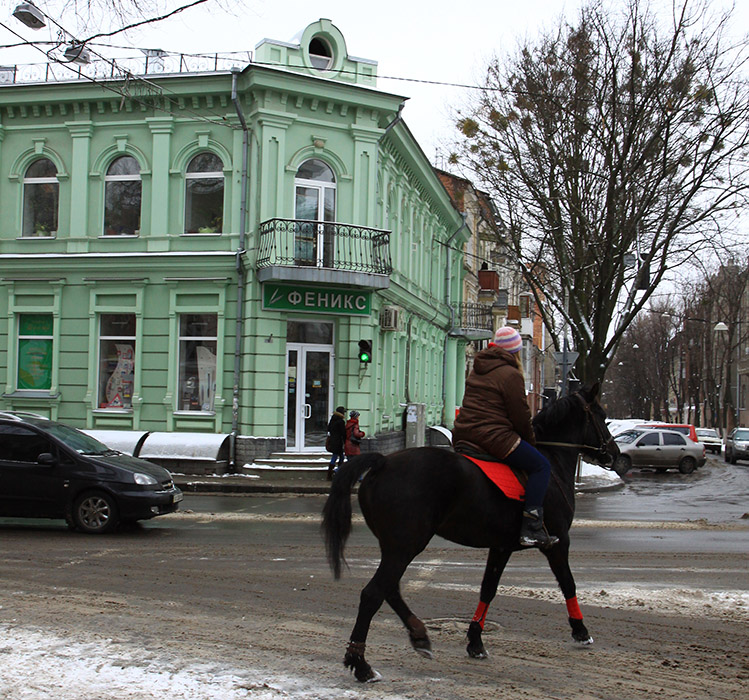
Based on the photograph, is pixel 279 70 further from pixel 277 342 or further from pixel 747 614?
pixel 747 614

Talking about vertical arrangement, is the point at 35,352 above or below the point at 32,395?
above

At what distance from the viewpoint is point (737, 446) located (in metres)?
40.7

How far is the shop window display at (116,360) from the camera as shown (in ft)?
74.7

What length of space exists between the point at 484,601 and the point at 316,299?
52.3 ft

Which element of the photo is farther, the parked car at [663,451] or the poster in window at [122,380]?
the parked car at [663,451]

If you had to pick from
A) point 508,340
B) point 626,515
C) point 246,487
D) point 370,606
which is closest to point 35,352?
point 246,487

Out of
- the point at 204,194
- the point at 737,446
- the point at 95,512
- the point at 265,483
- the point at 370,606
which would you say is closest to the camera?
the point at 370,606

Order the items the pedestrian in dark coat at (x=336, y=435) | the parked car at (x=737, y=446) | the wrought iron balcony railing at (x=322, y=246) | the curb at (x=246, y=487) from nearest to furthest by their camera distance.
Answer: the curb at (x=246, y=487) → the pedestrian in dark coat at (x=336, y=435) → the wrought iron balcony railing at (x=322, y=246) → the parked car at (x=737, y=446)

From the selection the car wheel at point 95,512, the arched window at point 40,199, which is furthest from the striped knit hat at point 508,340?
the arched window at point 40,199

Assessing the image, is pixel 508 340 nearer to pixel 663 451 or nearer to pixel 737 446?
pixel 663 451

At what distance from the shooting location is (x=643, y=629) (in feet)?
22.7

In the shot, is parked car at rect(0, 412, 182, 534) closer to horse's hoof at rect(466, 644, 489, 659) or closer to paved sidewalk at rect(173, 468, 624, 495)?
paved sidewalk at rect(173, 468, 624, 495)

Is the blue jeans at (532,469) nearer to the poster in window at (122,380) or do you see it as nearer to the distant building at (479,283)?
the poster in window at (122,380)

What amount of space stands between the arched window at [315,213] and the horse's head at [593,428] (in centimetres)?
1495
